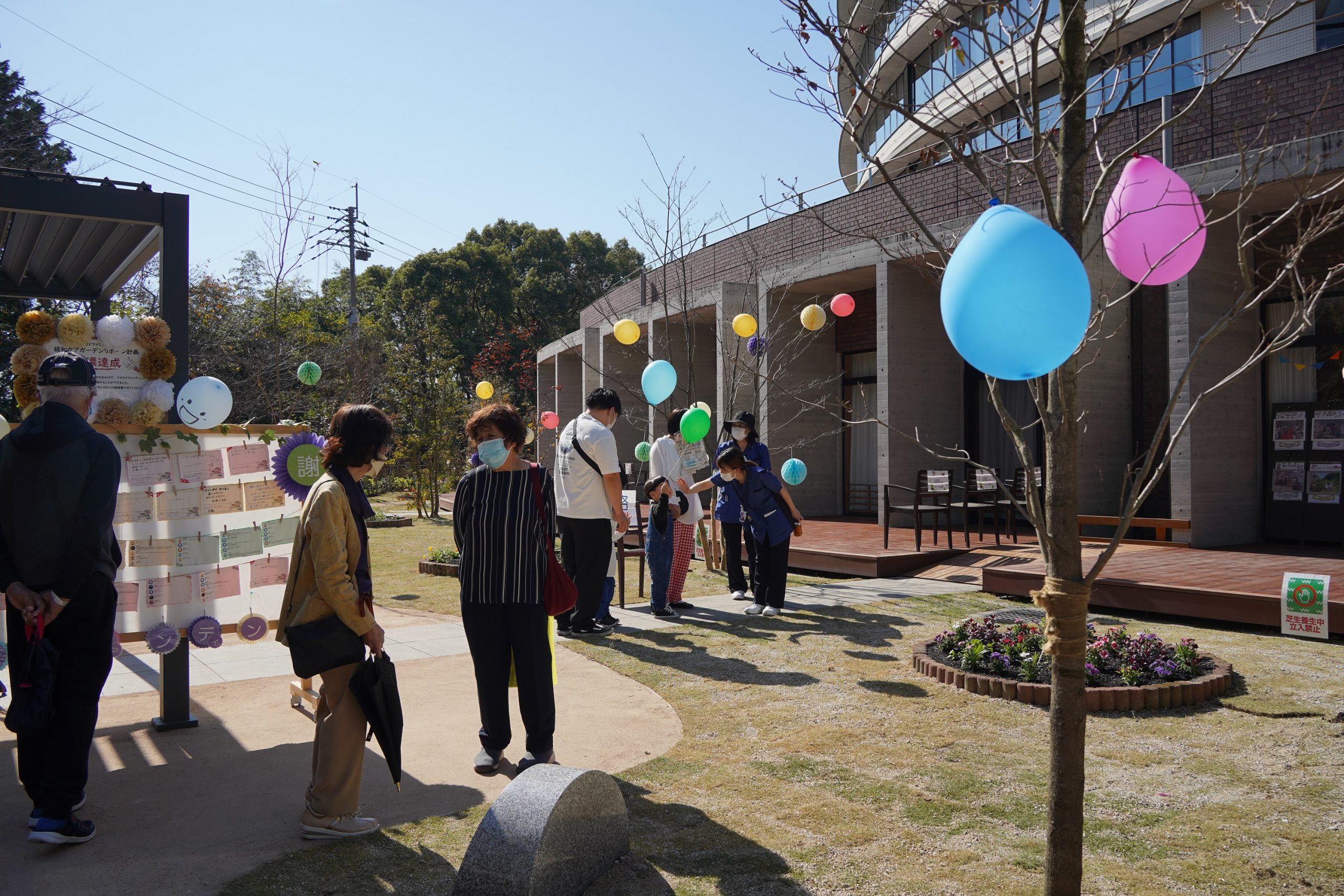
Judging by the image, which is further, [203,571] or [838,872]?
[203,571]

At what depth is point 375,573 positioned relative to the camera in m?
12.4

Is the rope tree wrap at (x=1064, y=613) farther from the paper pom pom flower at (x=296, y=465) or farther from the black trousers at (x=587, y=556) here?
the black trousers at (x=587, y=556)

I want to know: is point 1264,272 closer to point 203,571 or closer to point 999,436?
point 999,436

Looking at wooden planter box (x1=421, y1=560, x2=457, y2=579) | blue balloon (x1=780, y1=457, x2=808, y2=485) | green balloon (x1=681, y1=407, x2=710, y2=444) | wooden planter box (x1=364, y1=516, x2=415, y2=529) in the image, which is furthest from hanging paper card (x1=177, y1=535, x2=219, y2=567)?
wooden planter box (x1=364, y1=516, x2=415, y2=529)

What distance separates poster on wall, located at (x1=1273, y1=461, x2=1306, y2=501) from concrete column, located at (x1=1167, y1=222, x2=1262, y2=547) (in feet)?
1.41

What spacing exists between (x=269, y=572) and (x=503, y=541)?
1.77 m

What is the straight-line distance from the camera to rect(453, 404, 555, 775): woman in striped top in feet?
14.2

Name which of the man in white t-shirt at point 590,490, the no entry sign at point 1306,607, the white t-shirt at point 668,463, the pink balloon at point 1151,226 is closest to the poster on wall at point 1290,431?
the no entry sign at point 1306,607

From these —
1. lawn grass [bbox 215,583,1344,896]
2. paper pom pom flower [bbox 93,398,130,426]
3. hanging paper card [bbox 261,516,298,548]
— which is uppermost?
paper pom pom flower [bbox 93,398,130,426]

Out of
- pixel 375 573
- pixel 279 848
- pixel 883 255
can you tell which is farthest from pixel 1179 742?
pixel 883 255

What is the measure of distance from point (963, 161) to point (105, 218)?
4.62 metres

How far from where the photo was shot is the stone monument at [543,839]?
9.63 ft

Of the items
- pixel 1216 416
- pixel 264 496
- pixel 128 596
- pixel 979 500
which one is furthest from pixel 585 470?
pixel 979 500

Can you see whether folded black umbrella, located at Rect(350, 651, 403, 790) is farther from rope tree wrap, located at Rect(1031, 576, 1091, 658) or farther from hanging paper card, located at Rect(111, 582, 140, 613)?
rope tree wrap, located at Rect(1031, 576, 1091, 658)
